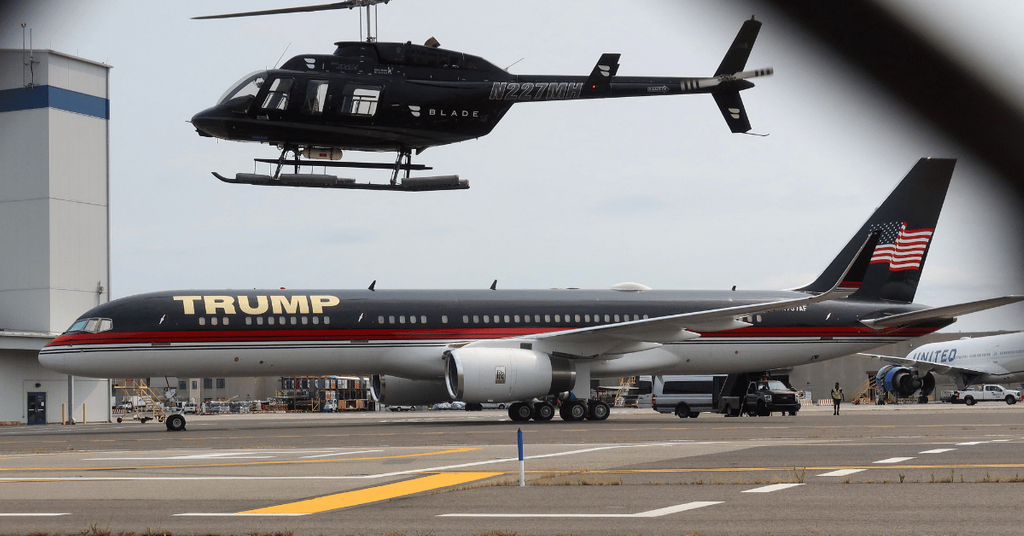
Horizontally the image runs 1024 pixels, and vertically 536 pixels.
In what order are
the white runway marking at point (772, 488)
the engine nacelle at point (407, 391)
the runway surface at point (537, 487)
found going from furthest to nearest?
the engine nacelle at point (407, 391), the white runway marking at point (772, 488), the runway surface at point (537, 487)

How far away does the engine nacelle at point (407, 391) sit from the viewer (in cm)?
3506

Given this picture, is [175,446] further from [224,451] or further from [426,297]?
[426,297]

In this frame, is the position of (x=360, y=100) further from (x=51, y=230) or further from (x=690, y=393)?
(x=51, y=230)

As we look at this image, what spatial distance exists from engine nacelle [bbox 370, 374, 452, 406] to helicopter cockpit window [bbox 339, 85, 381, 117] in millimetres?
20801

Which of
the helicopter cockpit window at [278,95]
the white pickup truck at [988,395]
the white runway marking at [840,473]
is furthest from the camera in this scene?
the white pickup truck at [988,395]

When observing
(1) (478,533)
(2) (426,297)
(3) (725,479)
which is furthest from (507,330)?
(1) (478,533)

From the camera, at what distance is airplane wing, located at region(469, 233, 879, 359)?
3045 cm

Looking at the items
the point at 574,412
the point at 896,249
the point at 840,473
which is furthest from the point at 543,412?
the point at 840,473

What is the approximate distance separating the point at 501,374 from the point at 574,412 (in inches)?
126

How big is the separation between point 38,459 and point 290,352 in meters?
13.1

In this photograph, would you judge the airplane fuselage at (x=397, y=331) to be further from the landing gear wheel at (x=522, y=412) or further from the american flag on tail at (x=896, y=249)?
the landing gear wheel at (x=522, y=412)

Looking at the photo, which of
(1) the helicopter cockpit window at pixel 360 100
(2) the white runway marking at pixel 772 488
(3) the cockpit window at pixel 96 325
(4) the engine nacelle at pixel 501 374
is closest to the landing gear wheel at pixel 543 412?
(4) the engine nacelle at pixel 501 374

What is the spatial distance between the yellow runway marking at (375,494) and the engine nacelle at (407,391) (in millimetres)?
21208

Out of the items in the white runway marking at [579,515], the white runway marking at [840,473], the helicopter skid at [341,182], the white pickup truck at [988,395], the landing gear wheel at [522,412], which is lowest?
the white pickup truck at [988,395]
